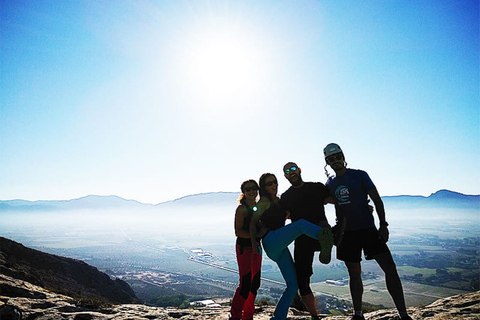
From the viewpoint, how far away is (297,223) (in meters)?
4.29

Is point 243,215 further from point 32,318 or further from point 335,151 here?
point 32,318

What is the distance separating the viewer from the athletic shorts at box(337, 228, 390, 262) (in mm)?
4445

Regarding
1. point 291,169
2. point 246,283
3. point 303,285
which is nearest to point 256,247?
point 246,283

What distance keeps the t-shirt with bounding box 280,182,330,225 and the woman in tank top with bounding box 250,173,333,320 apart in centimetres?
21

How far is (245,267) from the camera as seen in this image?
4.86 metres

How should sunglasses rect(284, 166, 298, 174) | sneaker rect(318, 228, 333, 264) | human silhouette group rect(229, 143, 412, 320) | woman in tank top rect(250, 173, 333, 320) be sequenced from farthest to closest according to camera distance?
sunglasses rect(284, 166, 298, 174), human silhouette group rect(229, 143, 412, 320), woman in tank top rect(250, 173, 333, 320), sneaker rect(318, 228, 333, 264)

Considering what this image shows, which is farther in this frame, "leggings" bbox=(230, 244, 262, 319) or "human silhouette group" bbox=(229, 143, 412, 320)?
"leggings" bbox=(230, 244, 262, 319)

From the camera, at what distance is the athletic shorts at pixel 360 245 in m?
4.44

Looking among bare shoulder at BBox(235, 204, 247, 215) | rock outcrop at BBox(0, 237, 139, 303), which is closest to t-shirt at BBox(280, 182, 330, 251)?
bare shoulder at BBox(235, 204, 247, 215)

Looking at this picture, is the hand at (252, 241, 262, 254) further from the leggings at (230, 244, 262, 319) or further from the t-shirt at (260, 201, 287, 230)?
the t-shirt at (260, 201, 287, 230)

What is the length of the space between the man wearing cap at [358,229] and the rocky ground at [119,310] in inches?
34.5

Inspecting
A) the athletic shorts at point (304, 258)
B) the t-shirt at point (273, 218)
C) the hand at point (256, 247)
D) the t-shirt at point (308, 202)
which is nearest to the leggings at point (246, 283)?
the hand at point (256, 247)

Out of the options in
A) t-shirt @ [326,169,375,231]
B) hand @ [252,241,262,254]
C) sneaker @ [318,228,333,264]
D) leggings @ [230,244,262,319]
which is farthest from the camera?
leggings @ [230,244,262,319]

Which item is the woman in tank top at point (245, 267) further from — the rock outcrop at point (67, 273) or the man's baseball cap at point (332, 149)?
the rock outcrop at point (67, 273)
